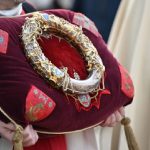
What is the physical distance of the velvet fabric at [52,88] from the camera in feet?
2.87

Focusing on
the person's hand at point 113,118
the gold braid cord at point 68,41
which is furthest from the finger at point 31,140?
the person's hand at point 113,118

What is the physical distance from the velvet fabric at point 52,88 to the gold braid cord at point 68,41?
0.01m

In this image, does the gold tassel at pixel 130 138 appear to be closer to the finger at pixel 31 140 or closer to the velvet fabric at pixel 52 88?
the velvet fabric at pixel 52 88

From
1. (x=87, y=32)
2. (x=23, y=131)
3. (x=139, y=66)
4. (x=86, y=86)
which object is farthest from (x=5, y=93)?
(x=139, y=66)

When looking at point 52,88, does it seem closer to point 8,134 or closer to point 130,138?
point 8,134

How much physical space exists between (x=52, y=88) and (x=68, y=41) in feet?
0.48

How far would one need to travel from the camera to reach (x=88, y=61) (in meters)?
1.02

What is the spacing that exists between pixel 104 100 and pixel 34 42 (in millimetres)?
207

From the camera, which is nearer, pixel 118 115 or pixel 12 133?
pixel 12 133

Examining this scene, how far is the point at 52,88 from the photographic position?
0.93 m

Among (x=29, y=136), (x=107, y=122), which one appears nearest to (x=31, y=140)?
(x=29, y=136)

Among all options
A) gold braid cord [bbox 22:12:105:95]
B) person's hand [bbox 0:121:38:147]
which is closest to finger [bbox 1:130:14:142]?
person's hand [bbox 0:121:38:147]

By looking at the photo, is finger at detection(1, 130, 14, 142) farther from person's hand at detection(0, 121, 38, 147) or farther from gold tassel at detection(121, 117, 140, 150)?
gold tassel at detection(121, 117, 140, 150)

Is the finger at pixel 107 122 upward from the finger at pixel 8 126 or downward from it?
downward
